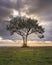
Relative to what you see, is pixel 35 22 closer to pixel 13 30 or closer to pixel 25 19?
pixel 25 19

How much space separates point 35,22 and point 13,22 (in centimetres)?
878

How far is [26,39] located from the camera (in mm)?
80062

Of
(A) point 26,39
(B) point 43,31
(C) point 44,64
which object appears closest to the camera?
(C) point 44,64

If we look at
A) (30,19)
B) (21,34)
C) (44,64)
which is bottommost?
(44,64)

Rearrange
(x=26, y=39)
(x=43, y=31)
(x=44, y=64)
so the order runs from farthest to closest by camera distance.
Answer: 1. (x=43, y=31)
2. (x=26, y=39)
3. (x=44, y=64)

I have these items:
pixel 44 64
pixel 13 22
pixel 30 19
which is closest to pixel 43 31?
pixel 30 19

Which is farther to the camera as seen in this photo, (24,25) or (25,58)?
(24,25)

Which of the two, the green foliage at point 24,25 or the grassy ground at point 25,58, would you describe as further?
the green foliage at point 24,25

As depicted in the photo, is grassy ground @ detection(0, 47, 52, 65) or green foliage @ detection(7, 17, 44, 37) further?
green foliage @ detection(7, 17, 44, 37)

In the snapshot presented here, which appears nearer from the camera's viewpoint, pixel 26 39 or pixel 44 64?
pixel 44 64

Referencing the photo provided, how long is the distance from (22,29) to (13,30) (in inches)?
161

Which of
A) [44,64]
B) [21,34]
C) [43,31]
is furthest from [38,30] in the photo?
[44,64]

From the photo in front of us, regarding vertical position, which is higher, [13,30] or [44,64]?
[13,30]

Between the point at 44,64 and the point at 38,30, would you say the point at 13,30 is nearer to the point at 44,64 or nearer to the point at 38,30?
the point at 38,30
